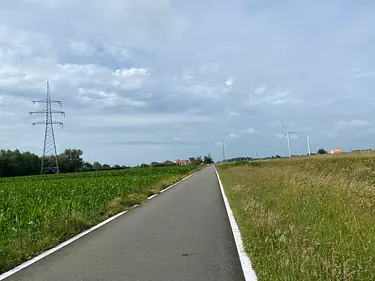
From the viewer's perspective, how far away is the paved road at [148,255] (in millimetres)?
6066

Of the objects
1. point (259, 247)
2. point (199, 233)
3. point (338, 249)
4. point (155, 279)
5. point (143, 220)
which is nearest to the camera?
point (155, 279)

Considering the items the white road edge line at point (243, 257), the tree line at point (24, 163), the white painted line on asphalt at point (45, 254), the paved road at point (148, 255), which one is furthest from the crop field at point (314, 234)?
the tree line at point (24, 163)

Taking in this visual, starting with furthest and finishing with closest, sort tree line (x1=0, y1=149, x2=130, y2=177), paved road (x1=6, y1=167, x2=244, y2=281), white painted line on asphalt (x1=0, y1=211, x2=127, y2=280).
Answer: tree line (x1=0, y1=149, x2=130, y2=177)
white painted line on asphalt (x1=0, y1=211, x2=127, y2=280)
paved road (x1=6, y1=167, x2=244, y2=281)

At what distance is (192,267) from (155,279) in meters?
0.90

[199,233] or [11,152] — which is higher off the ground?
[11,152]

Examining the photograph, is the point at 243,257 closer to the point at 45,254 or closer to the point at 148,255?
the point at 148,255

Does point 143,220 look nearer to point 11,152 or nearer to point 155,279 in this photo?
point 155,279

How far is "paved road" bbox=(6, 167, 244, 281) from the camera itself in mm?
6066

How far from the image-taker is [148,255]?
24.2 ft

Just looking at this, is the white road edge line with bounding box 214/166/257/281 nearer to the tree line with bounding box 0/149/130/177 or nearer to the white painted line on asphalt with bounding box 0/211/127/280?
the white painted line on asphalt with bounding box 0/211/127/280

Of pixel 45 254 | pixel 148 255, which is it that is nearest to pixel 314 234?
pixel 148 255

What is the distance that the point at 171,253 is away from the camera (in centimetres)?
757

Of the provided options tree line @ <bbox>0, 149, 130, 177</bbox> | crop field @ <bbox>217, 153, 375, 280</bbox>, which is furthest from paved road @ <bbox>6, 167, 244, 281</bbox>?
tree line @ <bbox>0, 149, 130, 177</bbox>

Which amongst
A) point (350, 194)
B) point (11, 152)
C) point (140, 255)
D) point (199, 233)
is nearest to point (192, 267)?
point (140, 255)
